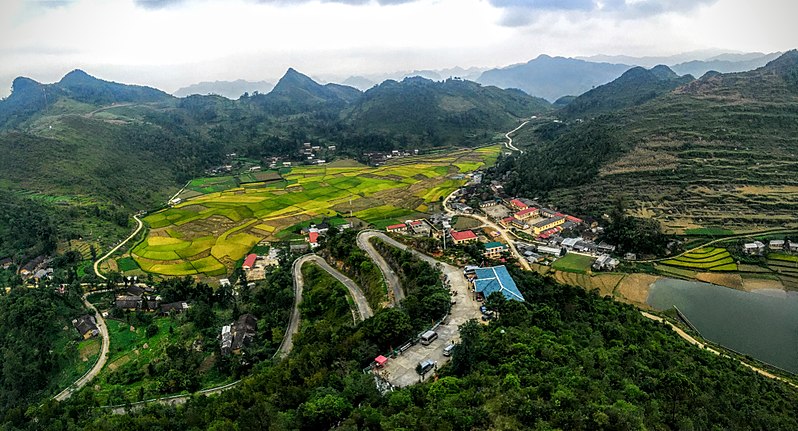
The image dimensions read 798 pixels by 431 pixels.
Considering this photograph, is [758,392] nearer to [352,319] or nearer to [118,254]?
[352,319]

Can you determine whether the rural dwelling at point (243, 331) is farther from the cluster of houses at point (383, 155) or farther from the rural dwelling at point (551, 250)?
the cluster of houses at point (383, 155)

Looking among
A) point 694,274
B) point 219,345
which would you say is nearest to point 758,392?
point 694,274

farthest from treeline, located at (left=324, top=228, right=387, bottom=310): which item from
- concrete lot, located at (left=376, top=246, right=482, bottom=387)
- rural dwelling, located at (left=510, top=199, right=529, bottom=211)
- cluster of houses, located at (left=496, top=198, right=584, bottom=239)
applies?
rural dwelling, located at (left=510, top=199, right=529, bottom=211)

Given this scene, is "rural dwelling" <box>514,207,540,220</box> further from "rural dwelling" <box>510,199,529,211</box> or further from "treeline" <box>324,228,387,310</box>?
"treeline" <box>324,228,387,310</box>

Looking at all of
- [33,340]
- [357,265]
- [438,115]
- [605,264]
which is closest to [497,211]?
[605,264]

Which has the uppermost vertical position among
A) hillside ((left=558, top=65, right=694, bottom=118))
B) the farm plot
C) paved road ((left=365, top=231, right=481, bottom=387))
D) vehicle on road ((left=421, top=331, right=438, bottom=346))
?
hillside ((left=558, top=65, right=694, bottom=118))

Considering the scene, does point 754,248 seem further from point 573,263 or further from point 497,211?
point 497,211
